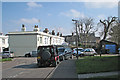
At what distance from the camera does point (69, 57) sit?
26344mm

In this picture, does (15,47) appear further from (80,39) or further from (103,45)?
(80,39)

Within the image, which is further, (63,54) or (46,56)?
(63,54)

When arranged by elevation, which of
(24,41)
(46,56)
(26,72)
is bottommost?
(26,72)

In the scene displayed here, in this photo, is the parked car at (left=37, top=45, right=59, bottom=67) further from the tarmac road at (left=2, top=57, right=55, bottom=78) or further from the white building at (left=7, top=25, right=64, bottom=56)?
the white building at (left=7, top=25, right=64, bottom=56)

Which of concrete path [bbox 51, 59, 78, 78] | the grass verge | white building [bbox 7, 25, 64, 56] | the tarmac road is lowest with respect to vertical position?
the tarmac road

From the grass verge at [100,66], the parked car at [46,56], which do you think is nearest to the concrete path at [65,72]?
the grass verge at [100,66]

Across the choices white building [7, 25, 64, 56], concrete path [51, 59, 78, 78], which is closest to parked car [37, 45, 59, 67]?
concrete path [51, 59, 78, 78]

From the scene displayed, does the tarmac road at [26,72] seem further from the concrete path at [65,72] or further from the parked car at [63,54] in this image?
the parked car at [63,54]

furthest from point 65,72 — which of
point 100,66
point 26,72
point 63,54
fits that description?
point 63,54

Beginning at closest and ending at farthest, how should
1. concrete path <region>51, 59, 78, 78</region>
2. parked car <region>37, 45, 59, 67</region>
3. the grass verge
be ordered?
concrete path <region>51, 59, 78, 78</region> → the grass verge → parked car <region>37, 45, 59, 67</region>

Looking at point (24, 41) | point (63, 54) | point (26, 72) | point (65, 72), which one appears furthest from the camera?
point (24, 41)

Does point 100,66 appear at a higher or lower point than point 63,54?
lower

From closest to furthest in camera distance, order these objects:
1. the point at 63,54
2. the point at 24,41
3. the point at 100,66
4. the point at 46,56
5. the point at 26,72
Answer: the point at 100,66 < the point at 26,72 < the point at 46,56 < the point at 63,54 < the point at 24,41

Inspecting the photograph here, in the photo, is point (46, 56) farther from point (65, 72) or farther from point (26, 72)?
point (65, 72)
